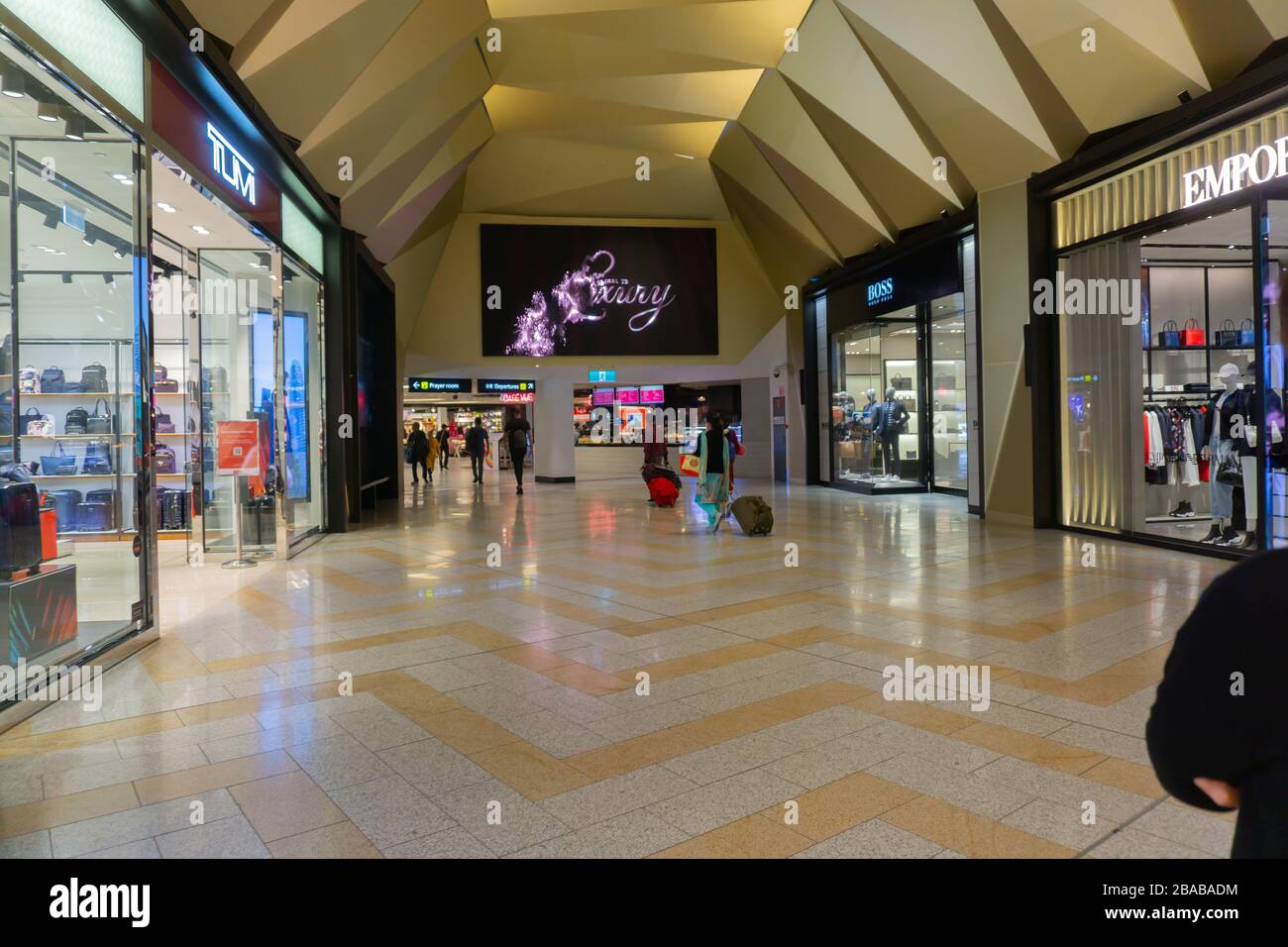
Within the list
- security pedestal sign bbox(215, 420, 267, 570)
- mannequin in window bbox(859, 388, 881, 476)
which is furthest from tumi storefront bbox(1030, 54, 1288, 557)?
security pedestal sign bbox(215, 420, 267, 570)

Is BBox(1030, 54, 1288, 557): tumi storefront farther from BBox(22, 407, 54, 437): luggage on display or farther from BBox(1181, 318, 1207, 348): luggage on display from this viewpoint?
BBox(22, 407, 54, 437): luggage on display

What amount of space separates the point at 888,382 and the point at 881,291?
2403 mm

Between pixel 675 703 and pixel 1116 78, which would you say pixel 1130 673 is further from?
pixel 1116 78

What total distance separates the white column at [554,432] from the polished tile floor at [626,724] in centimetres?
1362

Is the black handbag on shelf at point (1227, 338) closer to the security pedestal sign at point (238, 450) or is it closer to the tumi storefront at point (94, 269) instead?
the tumi storefront at point (94, 269)

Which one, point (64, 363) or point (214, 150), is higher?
point (214, 150)

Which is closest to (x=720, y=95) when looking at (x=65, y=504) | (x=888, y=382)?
(x=888, y=382)

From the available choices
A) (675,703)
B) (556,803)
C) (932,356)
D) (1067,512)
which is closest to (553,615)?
(675,703)

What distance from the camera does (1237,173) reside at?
742 cm

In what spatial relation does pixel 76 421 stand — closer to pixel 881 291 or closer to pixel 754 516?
pixel 754 516

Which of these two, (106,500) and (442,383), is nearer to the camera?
(106,500)

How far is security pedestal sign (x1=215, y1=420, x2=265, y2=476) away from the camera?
9000 millimetres

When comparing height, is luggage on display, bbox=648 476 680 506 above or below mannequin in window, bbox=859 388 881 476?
below
